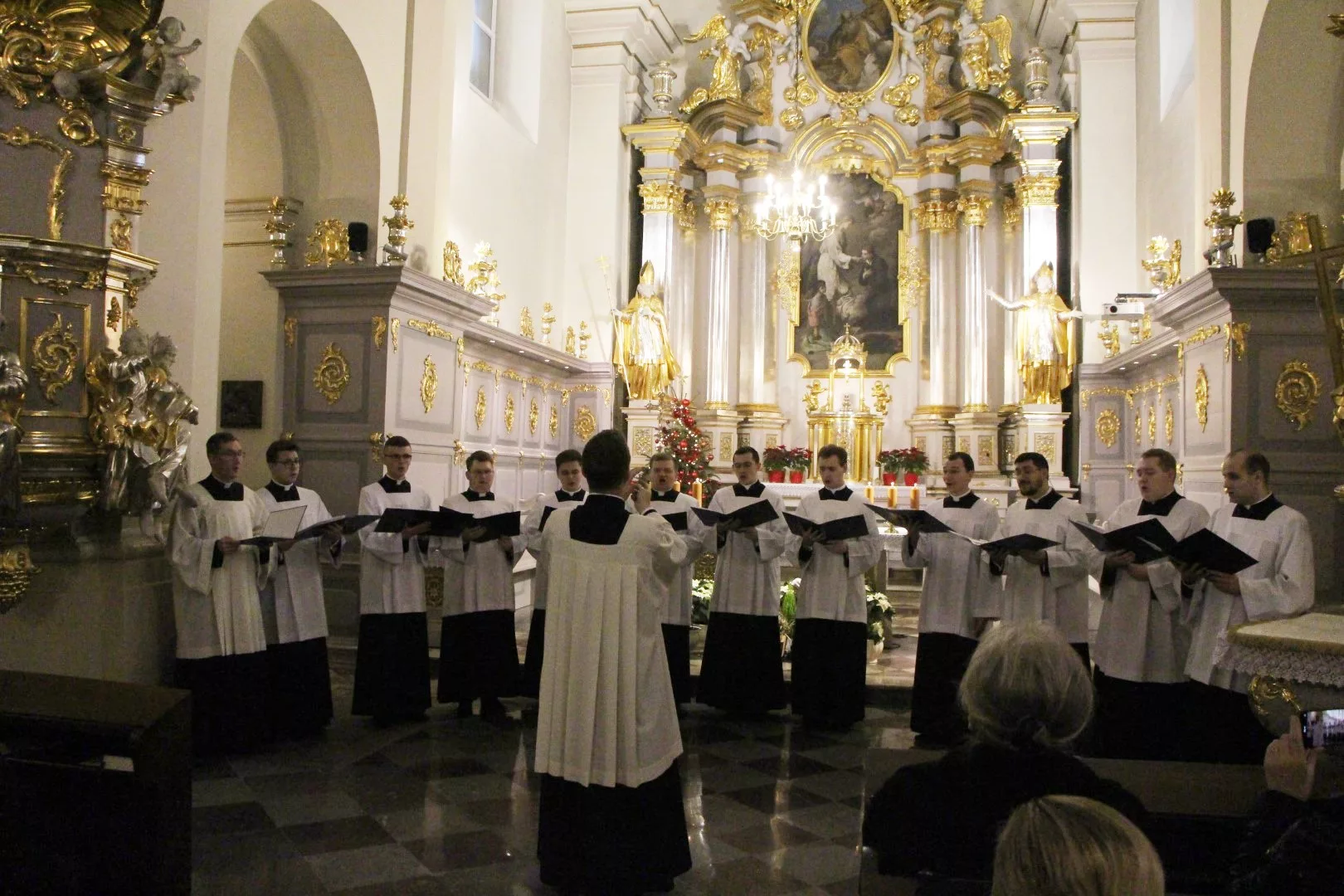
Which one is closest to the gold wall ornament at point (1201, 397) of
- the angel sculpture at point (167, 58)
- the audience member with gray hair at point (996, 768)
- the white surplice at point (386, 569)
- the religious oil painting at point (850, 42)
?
the white surplice at point (386, 569)

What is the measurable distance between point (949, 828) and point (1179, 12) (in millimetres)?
13197

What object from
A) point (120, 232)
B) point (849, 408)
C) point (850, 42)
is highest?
point (850, 42)

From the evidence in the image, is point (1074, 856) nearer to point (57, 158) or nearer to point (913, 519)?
point (913, 519)

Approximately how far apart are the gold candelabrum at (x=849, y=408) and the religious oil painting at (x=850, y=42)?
12.7ft

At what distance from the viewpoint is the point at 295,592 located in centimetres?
617

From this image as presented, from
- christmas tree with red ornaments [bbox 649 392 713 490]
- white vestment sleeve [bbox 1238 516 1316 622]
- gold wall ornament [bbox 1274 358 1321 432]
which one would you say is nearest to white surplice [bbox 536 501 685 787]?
white vestment sleeve [bbox 1238 516 1316 622]

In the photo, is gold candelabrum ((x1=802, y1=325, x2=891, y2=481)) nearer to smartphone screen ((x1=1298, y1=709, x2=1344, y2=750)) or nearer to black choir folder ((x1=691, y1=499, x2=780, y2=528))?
black choir folder ((x1=691, y1=499, x2=780, y2=528))

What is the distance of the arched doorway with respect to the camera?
30.3 feet

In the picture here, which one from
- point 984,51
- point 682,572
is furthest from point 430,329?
point 984,51

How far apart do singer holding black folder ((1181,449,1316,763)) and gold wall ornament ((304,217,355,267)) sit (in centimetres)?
708

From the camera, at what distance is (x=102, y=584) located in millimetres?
5500

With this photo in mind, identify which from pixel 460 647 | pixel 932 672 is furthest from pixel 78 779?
pixel 932 672

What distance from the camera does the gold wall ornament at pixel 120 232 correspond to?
5617 mm

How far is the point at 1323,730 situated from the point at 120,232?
229 inches
